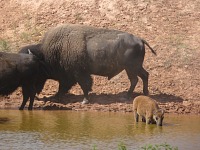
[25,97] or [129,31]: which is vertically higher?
[129,31]

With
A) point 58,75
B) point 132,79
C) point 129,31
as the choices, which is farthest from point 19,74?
point 129,31

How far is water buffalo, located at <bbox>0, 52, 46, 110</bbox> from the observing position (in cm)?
1395

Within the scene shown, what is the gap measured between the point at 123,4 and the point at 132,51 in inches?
238

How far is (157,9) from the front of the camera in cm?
2144

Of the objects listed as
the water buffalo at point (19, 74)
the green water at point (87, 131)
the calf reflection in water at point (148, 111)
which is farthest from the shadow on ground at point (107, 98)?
the calf reflection in water at point (148, 111)

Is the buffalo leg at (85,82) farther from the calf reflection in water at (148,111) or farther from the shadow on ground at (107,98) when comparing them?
the calf reflection in water at (148,111)

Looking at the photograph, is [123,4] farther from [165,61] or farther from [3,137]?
[3,137]

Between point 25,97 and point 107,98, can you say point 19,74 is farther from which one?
point 107,98

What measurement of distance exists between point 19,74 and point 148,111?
3.70 metres

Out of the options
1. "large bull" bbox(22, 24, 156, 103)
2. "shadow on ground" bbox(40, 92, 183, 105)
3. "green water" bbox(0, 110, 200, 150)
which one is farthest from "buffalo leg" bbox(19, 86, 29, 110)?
"large bull" bbox(22, 24, 156, 103)

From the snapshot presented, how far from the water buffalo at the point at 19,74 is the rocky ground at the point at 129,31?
43 centimetres

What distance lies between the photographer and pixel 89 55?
15789mm

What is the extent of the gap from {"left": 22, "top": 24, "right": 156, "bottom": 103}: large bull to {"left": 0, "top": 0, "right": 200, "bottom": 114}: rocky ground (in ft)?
1.86

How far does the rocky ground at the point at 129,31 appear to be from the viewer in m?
15.3
